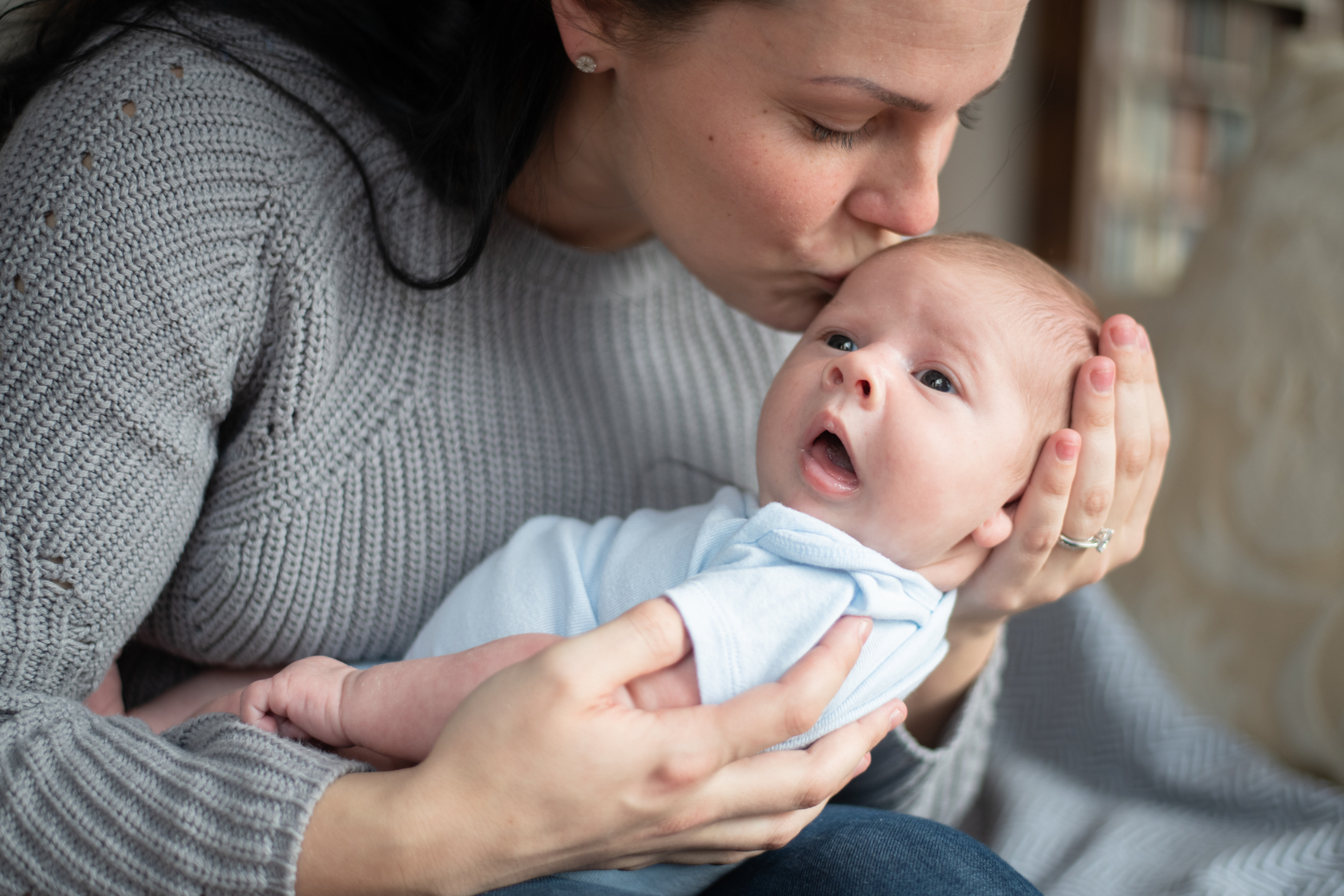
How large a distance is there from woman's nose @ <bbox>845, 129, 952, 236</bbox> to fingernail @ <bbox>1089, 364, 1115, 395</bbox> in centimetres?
22

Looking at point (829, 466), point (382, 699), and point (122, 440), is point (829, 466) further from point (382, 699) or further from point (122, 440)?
point (122, 440)

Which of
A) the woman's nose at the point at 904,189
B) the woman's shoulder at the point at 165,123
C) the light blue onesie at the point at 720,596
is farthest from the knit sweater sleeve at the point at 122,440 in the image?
the woman's nose at the point at 904,189

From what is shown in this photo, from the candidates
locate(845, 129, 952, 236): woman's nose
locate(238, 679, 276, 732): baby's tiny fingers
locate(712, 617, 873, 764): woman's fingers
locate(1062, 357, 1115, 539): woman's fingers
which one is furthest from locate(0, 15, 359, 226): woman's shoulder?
locate(1062, 357, 1115, 539): woman's fingers

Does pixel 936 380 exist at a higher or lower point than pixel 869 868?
higher

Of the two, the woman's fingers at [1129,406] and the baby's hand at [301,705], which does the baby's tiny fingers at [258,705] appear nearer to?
the baby's hand at [301,705]

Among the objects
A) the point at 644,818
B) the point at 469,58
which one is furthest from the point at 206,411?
the point at 644,818

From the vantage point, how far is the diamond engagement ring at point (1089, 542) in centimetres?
103

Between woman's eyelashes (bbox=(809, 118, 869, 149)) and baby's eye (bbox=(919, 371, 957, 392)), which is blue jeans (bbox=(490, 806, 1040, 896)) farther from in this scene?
woman's eyelashes (bbox=(809, 118, 869, 149))

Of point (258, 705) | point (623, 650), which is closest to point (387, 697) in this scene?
point (258, 705)

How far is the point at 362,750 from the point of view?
3.00 feet

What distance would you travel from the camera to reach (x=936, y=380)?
0.96m

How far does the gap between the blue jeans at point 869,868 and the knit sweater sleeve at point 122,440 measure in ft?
0.82

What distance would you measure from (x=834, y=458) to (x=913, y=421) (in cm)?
9

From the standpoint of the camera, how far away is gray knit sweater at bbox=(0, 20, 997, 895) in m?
0.82
